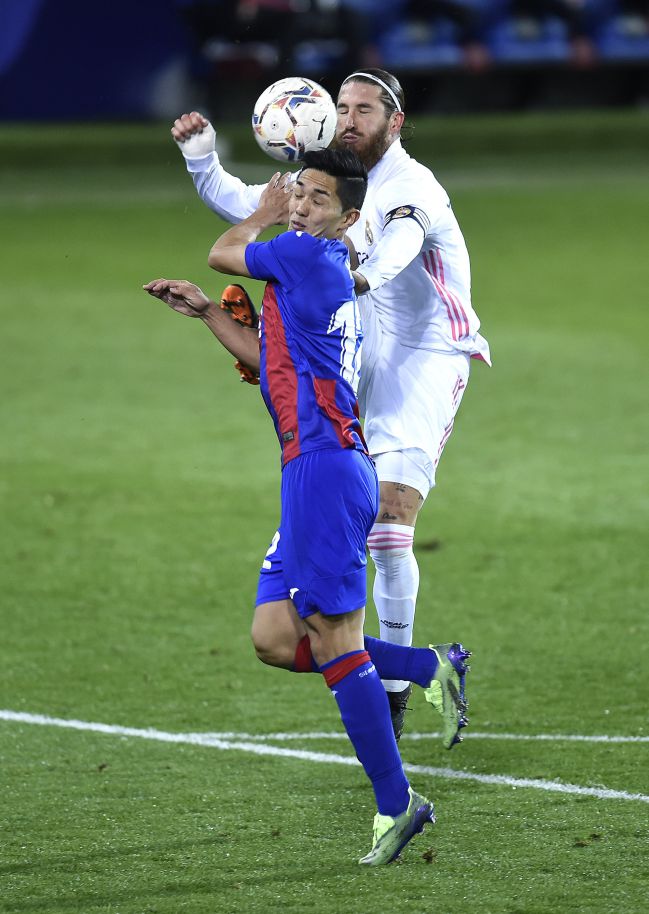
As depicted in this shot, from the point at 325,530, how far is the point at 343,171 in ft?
3.25

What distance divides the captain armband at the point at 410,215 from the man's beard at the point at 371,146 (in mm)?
389

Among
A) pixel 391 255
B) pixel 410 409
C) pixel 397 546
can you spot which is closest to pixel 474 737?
pixel 397 546

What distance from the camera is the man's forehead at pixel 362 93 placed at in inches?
201

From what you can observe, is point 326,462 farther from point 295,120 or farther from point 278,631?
point 295,120

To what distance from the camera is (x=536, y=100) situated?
25219 millimetres

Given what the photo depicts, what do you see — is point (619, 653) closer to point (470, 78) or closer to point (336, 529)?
point (336, 529)

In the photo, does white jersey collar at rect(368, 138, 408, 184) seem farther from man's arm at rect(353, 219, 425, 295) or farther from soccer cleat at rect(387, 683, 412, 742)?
soccer cleat at rect(387, 683, 412, 742)

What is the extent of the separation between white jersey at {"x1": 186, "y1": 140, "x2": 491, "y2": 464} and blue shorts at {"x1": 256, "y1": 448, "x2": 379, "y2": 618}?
42.0 inches

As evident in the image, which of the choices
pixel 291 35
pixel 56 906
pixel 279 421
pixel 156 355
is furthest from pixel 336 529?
pixel 291 35

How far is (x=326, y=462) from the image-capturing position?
4.11 metres

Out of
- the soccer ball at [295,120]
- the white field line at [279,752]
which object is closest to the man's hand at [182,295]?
the soccer ball at [295,120]

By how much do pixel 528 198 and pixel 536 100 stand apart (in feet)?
21.9

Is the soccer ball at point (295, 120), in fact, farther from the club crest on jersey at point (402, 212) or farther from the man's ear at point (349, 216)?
the man's ear at point (349, 216)

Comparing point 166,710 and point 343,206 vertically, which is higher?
point 343,206
